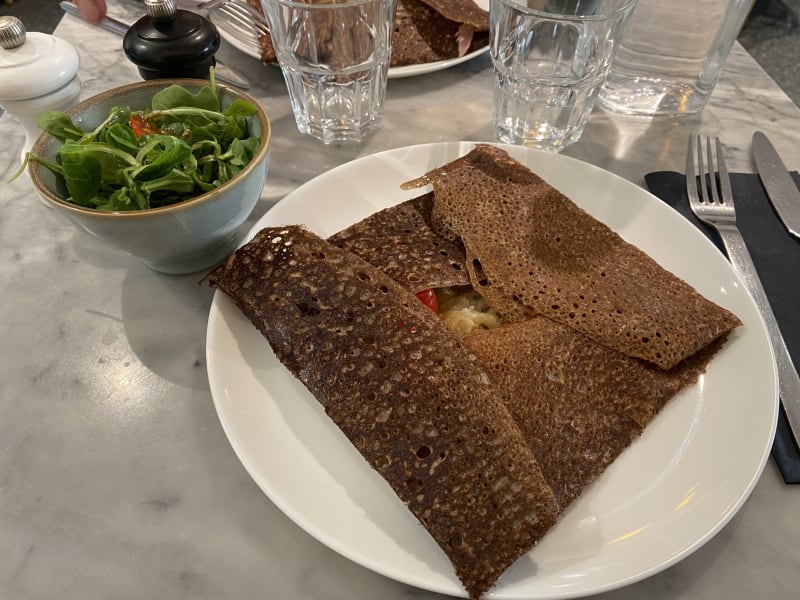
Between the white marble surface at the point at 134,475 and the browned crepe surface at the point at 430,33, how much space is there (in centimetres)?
64

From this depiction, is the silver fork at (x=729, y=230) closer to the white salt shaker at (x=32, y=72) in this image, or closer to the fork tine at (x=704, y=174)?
the fork tine at (x=704, y=174)

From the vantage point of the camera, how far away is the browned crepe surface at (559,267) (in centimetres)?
119

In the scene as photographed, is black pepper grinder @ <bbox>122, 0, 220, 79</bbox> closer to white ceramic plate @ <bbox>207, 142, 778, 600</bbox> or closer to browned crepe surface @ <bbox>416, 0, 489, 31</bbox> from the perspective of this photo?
white ceramic plate @ <bbox>207, 142, 778, 600</bbox>

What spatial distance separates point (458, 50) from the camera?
2082 millimetres

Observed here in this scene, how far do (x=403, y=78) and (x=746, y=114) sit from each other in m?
1.28

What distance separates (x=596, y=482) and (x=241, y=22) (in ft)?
6.49

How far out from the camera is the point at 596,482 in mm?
1028

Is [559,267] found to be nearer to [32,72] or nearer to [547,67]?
[547,67]

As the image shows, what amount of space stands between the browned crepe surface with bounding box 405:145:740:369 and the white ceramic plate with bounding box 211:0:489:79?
0.63 metres

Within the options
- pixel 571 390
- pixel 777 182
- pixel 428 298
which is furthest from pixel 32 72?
pixel 777 182

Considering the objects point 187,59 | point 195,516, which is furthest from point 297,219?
point 195,516

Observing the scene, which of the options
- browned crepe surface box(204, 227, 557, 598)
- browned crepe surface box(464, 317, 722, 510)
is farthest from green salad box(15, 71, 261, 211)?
browned crepe surface box(464, 317, 722, 510)

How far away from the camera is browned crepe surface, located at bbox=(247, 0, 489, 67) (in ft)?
6.66

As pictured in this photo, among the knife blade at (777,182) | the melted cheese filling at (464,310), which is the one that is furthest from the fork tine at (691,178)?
Result: the melted cheese filling at (464,310)
